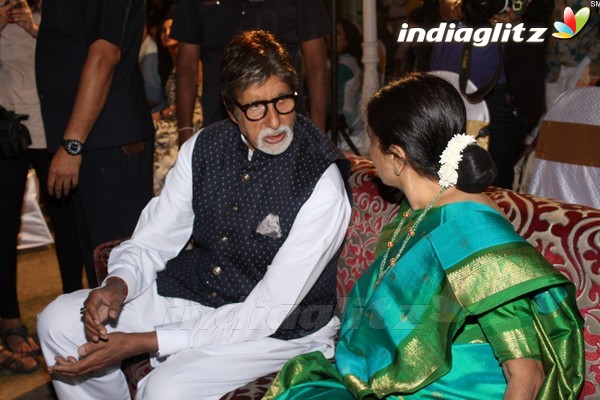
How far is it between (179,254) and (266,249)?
0.41m

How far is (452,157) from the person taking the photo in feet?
5.08

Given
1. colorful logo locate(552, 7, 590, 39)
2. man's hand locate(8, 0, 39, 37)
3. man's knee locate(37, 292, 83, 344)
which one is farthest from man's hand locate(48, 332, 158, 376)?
colorful logo locate(552, 7, 590, 39)

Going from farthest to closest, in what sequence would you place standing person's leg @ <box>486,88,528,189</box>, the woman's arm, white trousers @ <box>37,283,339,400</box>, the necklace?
standing person's leg @ <box>486,88,528,189</box>, white trousers @ <box>37,283,339,400</box>, the necklace, the woman's arm

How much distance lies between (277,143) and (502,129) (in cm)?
169

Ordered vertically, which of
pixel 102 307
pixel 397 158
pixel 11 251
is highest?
pixel 397 158

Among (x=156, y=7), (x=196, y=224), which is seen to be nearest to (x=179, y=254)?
(x=196, y=224)

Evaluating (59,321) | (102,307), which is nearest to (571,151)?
(102,307)

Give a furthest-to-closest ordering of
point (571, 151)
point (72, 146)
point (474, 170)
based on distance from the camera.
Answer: point (571, 151) → point (72, 146) → point (474, 170)

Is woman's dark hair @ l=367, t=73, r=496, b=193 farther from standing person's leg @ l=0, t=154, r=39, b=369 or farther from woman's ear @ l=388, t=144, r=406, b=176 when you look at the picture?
standing person's leg @ l=0, t=154, r=39, b=369

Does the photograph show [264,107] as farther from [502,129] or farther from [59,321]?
[502,129]

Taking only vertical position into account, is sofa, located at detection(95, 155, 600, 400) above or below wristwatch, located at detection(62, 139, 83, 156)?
below

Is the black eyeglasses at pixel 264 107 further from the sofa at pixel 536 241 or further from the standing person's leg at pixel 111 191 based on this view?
the standing person's leg at pixel 111 191

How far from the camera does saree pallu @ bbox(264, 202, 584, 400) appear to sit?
57.4 inches

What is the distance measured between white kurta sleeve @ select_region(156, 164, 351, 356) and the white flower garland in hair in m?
0.48
